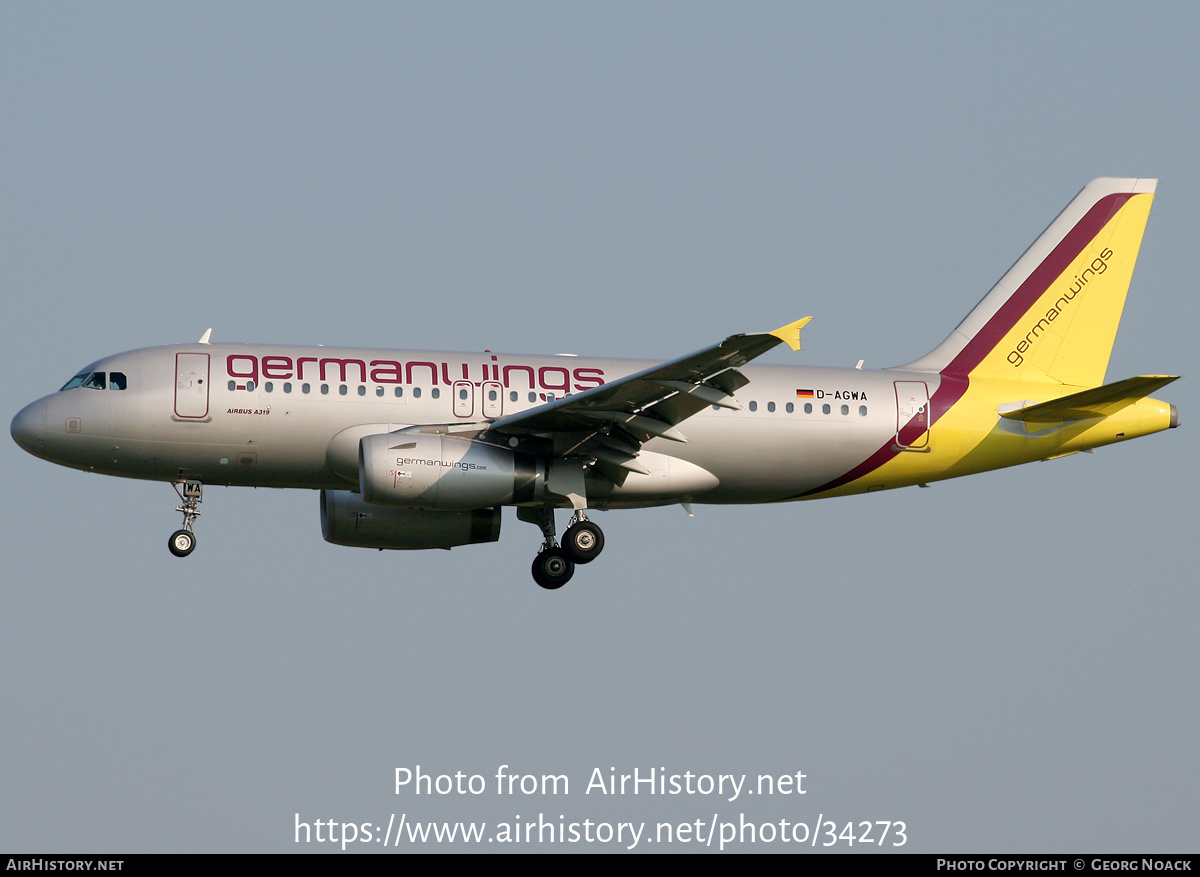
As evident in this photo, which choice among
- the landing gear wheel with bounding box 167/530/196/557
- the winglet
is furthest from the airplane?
the winglet

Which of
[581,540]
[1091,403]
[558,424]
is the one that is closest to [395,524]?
[581,540]

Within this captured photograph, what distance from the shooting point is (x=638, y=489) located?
116ft

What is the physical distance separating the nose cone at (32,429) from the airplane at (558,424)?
5cm

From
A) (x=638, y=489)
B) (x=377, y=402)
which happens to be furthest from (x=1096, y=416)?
(x=377, y=402)

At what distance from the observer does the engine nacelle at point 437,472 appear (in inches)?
1289

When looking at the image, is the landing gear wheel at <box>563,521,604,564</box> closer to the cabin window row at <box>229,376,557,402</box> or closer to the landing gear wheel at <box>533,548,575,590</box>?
the landing gear wheel at <box>533,548,575,590</box>

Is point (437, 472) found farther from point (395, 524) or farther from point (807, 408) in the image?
point (807, 408)

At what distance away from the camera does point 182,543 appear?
1383 inches

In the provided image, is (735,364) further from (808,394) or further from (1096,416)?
(1096,416)

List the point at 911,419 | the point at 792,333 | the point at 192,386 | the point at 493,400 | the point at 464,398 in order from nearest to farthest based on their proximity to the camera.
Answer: the point at 792,333
the point at 192,386
the point at 464,398
the point at 493,400
the point at 911,419

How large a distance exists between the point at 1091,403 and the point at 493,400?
41.9 ft

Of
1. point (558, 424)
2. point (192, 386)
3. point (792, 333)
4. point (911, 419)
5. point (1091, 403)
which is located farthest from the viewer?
point (911, 419)

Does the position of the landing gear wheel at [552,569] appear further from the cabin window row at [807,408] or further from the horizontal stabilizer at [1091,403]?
the horizontal stabilizer at [1091,403]

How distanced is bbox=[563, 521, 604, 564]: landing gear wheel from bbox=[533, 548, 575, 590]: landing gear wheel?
67 centimetres
